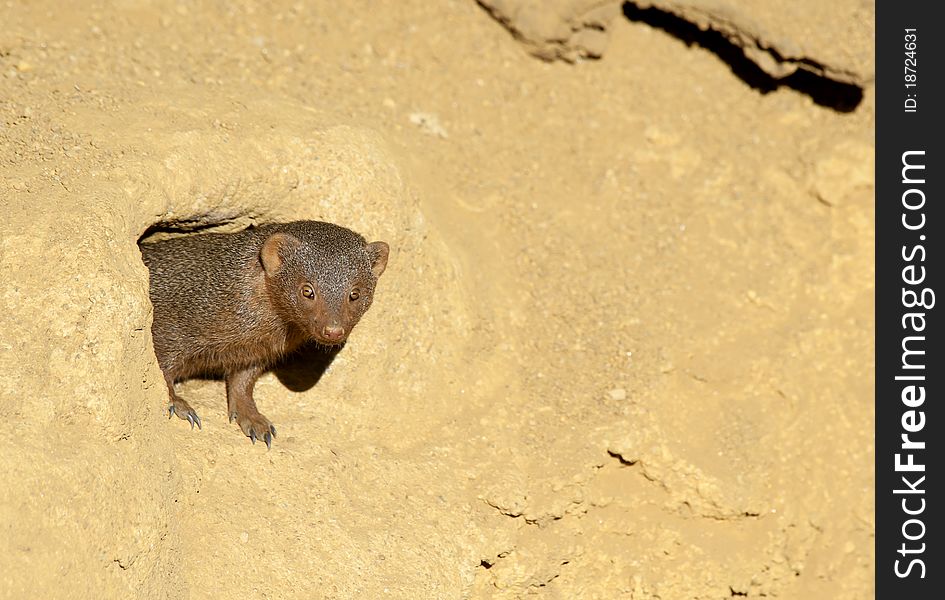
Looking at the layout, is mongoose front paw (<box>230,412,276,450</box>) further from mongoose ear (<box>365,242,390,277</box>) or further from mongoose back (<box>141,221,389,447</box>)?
mongoose ear (<box>365,242,390,277</box>)

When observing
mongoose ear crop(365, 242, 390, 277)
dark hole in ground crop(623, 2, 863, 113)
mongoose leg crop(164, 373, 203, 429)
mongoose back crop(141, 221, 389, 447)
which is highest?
dark hole in ground crop(623, 2, 863, 113)

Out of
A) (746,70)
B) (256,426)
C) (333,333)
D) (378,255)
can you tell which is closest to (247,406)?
(256,426)

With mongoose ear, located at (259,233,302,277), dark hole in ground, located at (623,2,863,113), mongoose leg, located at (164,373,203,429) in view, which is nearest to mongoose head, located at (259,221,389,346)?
mongoose ear, located at (259,233,302,277)

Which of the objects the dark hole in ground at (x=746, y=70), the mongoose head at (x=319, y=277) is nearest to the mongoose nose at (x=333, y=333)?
the mongoose head at (x=319, y=277)

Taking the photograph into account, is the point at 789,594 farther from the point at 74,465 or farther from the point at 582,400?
the point at 74,465

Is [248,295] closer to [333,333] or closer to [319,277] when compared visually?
[319,277]

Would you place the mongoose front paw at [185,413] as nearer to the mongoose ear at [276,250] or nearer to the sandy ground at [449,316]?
the sandy ground at [449,316]
